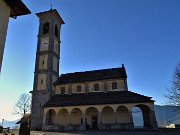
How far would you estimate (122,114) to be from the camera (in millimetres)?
29234

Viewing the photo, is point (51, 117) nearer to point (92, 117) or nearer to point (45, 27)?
point (92, 117)

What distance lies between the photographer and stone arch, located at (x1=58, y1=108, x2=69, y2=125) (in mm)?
31406

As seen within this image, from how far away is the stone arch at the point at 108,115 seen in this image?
96.7 feet

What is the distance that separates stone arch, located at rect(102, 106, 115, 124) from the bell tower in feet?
37.8

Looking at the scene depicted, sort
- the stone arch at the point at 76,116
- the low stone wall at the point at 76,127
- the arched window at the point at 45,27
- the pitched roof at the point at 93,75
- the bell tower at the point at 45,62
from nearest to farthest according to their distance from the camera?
1. the low stone wall at the point at 76,127
2. the stone arch at the point at 76,116
3. the bell tower at the point at 45,62
4. the pitched roof at the point at 93,75
5. the arched window at the point at 45,27

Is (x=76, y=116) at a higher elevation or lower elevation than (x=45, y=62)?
lower

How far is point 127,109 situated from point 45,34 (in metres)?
24.1

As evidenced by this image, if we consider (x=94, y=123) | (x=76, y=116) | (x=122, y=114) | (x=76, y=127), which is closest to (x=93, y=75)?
(x=76, y=116)

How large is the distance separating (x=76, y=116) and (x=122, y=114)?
28.3ft

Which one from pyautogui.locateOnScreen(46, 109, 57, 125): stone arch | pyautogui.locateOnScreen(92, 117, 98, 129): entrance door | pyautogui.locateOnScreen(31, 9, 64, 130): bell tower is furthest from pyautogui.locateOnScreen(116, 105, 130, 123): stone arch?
pyautogui.locateOnScreen(31, 9, 64, 130): bell tower

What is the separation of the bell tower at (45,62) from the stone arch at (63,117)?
3.54 m

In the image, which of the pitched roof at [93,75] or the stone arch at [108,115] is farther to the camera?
the pitched roof at [93,75]

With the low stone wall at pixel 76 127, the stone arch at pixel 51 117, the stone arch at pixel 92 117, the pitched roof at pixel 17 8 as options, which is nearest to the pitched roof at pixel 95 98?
the stone arch at pixel 51 117

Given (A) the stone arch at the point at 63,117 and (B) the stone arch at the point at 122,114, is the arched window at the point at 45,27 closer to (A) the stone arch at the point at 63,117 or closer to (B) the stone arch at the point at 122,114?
(A) the stone arch at the point at 63,117
